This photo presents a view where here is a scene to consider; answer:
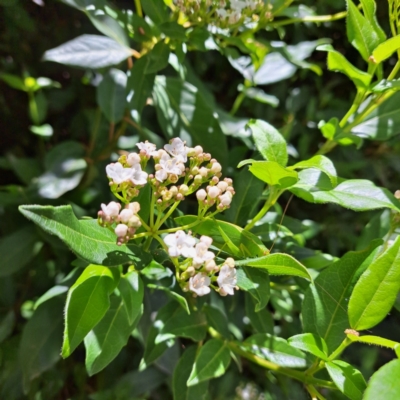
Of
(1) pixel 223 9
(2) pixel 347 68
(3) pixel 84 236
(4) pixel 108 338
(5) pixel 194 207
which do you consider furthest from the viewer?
(5) pixel 194 207

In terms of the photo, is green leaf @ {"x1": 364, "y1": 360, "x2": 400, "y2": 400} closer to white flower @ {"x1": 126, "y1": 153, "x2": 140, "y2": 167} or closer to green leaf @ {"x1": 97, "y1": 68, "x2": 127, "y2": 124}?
white flower @ {"x1": 126, "y1": 153, "x2": 140, "y2": 167}

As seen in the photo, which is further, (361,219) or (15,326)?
(361,219)

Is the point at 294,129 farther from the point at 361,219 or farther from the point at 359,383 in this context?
the point at 359,383

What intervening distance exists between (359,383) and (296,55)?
94cm

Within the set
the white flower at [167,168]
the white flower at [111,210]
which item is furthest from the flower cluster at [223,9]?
the white flower at [111,210]

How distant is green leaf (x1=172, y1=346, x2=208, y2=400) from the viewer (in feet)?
2.73

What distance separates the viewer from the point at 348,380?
25.7 inches

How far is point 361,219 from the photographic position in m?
1.48

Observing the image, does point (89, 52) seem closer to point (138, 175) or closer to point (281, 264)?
point (138, 175)

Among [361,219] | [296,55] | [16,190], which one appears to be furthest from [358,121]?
[16,190]

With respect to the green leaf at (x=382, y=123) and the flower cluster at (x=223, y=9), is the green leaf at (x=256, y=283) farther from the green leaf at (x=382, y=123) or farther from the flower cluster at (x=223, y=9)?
the flower cluster at (x=223, y=9)

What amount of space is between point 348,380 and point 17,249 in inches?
33.2

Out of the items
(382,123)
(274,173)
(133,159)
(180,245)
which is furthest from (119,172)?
(382,123)

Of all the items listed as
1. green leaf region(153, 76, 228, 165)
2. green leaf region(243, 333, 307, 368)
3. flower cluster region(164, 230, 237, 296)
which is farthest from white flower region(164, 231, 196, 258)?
green leaf region(153, 76, 228, 165)
